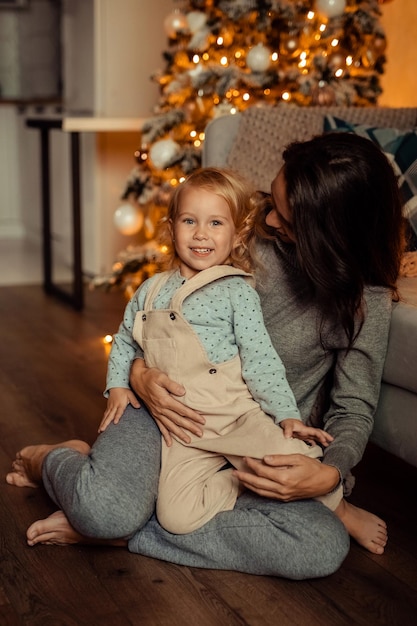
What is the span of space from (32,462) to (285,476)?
58 cm

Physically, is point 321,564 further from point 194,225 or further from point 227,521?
point 194,225

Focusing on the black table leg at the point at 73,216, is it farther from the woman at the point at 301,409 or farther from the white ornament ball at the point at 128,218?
the woman at the point at 301,409

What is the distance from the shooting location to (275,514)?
138 cm

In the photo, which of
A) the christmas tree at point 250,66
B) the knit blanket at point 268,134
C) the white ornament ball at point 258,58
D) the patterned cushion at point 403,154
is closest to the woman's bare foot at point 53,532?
the patterned cushion at point 403,154

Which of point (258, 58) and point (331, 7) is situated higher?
point (331, 7)

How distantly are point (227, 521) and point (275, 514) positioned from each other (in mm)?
87

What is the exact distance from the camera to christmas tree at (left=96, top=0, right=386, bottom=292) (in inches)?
114

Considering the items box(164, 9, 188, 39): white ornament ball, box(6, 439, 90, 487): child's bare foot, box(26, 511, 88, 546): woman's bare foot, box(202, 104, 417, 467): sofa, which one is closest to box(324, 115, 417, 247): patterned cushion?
box(202, 104, 417, 467): sofa

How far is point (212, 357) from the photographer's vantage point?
148 cm

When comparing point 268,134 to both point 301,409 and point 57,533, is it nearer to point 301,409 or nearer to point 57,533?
point 301,409

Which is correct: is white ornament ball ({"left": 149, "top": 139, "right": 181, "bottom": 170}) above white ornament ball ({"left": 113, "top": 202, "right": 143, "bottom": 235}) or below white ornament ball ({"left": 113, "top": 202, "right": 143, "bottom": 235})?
above

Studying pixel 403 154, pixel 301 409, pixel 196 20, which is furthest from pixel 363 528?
pixel 196 20

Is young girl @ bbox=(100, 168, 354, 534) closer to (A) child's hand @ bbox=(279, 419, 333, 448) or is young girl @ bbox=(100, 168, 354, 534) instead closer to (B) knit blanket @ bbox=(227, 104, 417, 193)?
(A) child's hand @ bbox=(279, 419, 333, 448)

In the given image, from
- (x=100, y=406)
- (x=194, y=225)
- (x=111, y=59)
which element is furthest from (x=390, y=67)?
(x=194, y=225)
